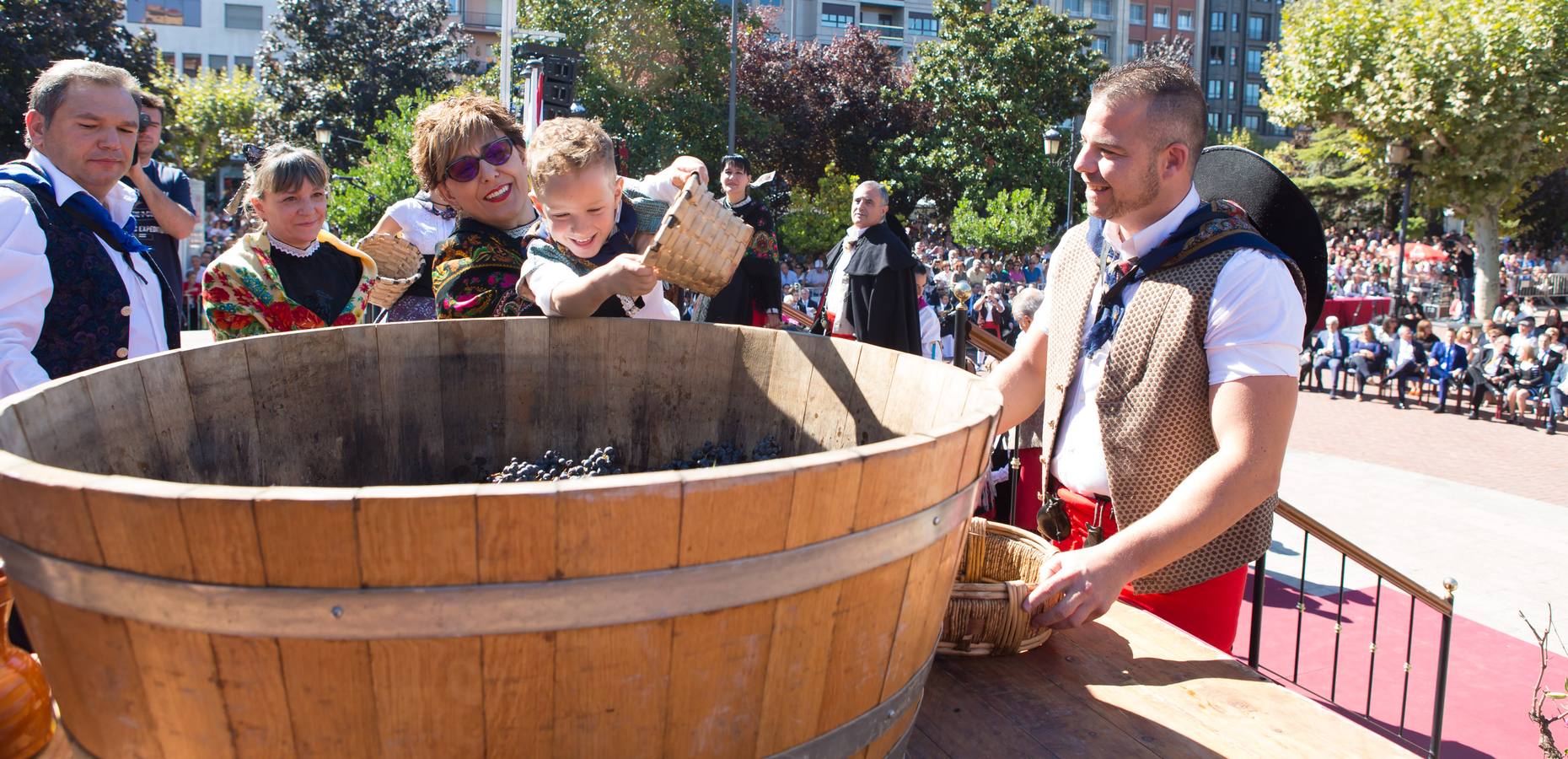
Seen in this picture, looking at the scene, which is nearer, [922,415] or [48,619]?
[48,619]

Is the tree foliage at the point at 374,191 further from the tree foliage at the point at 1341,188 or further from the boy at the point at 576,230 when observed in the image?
the tree foliage at the point at 1341,188

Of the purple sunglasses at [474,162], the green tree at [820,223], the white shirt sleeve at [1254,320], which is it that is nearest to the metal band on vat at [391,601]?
the white shirt sleeve at [1254,320]

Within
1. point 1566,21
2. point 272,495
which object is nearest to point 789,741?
point 272,495

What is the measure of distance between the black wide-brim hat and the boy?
4.63 feet

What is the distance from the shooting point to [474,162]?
8.66 ft

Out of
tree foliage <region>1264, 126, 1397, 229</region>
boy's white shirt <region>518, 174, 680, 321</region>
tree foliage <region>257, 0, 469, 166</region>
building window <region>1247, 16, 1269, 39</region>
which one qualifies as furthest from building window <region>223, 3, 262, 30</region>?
building window <region>1247, 16, 1269, 39</region>

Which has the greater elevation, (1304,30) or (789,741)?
(1304,30)

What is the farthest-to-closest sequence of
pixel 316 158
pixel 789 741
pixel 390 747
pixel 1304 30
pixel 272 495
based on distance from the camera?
1. pixel 1304 30
2. pixel 316 158
3. pixel 789 741
4. pixel 390 747
5. pixel 272 495

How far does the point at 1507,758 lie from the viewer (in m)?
4.46

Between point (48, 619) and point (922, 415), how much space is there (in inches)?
53.8

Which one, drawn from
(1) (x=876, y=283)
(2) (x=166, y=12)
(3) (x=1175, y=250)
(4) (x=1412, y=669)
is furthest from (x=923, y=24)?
(3) (x=1175, y=250)

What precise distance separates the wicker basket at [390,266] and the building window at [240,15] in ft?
157

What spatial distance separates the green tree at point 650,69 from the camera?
27625 millimetres

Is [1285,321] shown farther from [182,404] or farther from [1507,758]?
[1507,758]
